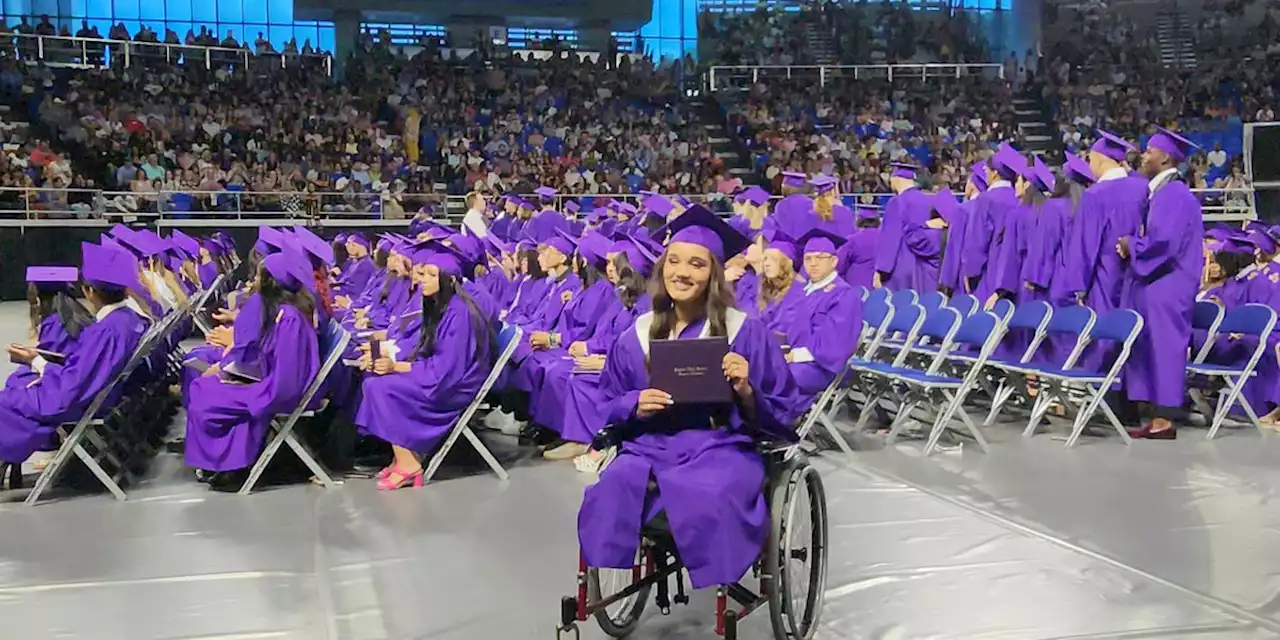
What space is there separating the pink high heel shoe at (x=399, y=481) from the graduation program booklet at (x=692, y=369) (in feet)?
9.69

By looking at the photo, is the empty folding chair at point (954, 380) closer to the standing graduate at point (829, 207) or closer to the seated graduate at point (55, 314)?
the standing graduate at point (829, 207)

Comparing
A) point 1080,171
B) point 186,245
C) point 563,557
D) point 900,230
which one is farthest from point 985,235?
point 186,245

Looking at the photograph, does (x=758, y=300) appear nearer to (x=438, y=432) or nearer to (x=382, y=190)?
(x=438, y=432)

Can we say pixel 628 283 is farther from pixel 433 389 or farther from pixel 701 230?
pixel 701 230

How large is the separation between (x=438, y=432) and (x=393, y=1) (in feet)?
72.6

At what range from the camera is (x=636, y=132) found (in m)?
23.8

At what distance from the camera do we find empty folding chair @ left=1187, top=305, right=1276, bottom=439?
23.7 ft

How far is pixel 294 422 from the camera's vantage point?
5.92 metres

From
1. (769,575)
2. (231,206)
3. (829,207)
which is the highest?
(231,206)

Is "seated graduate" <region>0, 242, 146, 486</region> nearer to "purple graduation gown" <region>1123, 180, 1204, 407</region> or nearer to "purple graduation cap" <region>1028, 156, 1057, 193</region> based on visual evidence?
"purple graduation gown" <region>1123, 180, 1204, 407</region>

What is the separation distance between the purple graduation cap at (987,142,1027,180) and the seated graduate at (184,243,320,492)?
539 centimetres

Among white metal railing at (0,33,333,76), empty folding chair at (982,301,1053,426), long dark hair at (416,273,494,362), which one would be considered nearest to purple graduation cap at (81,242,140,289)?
long dark hair at (416,273,494,362)

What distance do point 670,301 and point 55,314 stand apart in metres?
3.53

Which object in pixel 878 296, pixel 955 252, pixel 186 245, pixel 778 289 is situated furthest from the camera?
pixel 186 245
